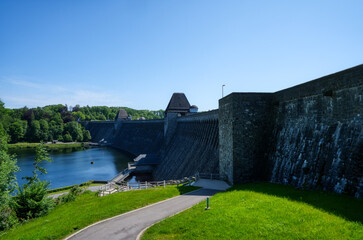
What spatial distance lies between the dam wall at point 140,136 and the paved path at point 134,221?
52.2 metres

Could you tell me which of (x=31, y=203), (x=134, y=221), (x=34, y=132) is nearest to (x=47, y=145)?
→ (x=34, y=132)

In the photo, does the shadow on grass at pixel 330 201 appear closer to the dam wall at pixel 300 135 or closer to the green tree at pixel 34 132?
the dam wall at pixel 300 135

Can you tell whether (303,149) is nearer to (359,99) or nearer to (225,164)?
(359,99)

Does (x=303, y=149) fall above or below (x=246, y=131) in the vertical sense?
below

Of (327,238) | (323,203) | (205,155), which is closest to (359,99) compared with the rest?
(323,203)

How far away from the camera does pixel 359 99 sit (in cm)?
1093

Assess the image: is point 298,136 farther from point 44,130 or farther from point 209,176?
point 44,130

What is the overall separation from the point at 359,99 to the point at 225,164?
1187 centimetres

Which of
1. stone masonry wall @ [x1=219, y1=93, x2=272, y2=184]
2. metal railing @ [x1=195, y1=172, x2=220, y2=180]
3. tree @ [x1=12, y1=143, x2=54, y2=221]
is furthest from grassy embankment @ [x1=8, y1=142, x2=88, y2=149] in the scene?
stone masonry wall @ [x1=219, y1=93, x2=272, y2=184]

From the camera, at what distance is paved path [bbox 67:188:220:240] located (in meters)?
11.4

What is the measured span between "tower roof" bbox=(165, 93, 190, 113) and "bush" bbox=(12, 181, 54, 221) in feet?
149

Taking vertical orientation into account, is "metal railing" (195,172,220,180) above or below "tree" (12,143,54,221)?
above

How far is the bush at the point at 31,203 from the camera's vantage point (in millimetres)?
19641

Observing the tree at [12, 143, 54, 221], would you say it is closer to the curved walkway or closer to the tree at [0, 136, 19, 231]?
the tree at [0, 136, 19, 231]
